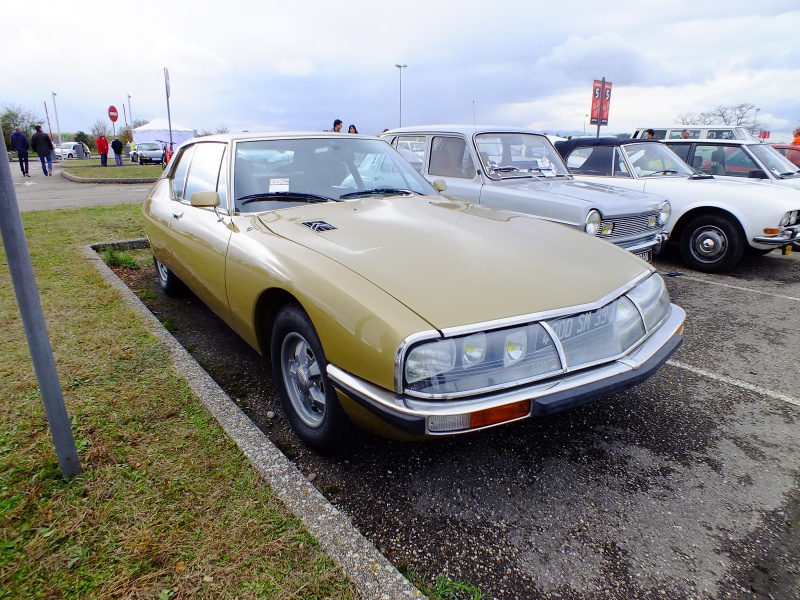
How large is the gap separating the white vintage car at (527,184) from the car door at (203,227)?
1.90 metres

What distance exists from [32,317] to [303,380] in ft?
3.76

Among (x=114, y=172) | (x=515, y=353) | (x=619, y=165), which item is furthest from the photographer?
(x=114, y=172)

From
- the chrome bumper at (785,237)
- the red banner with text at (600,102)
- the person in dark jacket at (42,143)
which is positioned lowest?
the chrome bumper at (785,237)

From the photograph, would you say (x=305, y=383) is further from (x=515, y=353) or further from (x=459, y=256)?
(x=515, y=353)

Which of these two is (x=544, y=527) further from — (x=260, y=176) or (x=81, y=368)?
(x=81, y=368)

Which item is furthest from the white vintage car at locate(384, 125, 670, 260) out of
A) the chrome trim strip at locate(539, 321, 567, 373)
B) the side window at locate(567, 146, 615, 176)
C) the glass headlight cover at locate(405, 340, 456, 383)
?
the glass headlight cover at locate(405, 340, 456, 383)

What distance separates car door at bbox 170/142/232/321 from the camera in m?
3.11

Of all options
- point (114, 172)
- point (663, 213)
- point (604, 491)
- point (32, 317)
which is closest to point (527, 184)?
point (663, 213)

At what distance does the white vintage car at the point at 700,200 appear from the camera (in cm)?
604

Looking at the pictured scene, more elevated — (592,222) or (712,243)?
(592,222)

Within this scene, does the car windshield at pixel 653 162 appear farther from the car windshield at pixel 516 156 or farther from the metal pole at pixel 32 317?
the metal pole at pixel 32 317

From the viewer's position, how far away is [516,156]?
598 cm

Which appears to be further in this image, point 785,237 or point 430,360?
point 785,237

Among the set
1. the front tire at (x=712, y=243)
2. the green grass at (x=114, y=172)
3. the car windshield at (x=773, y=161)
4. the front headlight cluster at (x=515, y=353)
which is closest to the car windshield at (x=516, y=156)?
the front tire at (x=712, y=243)
